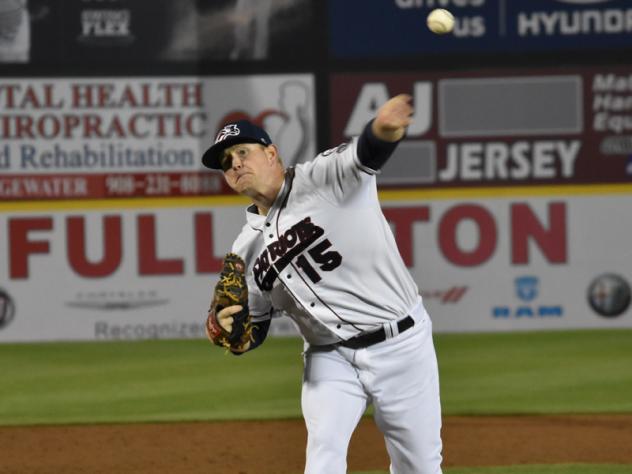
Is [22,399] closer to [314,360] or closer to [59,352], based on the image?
[59,352]

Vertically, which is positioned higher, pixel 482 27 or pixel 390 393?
pixel 482 27

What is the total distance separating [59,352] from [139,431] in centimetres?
379

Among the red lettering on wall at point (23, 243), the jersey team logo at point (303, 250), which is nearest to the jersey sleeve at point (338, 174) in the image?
the jersey team logo at point (303, 250)

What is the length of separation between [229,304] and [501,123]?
8170 mm

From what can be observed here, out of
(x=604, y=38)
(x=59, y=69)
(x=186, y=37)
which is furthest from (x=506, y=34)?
(x=59, y=69)

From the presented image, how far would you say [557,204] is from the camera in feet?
40.4

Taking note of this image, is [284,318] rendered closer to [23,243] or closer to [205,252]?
[205,252]

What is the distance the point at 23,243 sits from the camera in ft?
40.0

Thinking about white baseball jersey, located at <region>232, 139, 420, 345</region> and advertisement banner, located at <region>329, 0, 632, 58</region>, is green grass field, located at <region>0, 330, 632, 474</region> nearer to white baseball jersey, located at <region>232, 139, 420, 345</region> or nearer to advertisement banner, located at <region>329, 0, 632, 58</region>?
advertisement banner, located at <region>329, 0, 632, 58</region>

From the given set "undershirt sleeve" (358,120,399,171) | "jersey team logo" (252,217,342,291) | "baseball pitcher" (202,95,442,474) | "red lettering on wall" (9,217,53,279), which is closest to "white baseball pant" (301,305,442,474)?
"baseball pitcher" (202,95,442,474)

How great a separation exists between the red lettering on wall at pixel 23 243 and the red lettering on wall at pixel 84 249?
216 mm

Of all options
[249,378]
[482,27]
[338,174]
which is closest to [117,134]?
[249,378]

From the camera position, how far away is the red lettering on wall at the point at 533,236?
1223 cm

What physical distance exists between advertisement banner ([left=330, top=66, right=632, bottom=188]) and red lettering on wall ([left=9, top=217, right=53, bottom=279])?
291 cm
